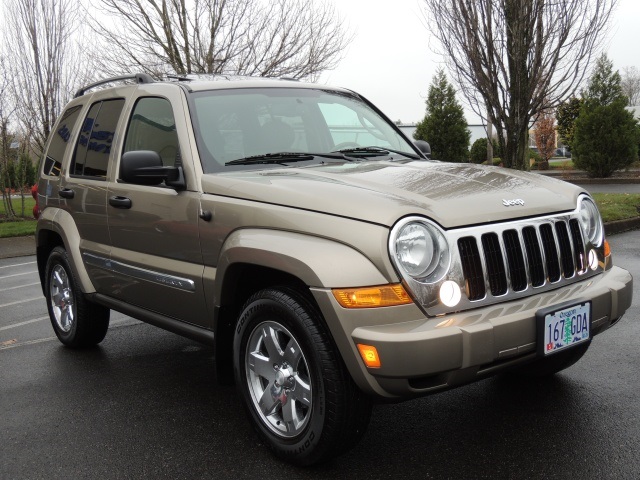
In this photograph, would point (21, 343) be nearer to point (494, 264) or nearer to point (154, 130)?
point (154, 130)

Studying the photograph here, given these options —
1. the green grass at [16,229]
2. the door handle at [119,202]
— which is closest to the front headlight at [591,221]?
the door handle at [119,202]

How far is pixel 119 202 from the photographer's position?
4.33 meters

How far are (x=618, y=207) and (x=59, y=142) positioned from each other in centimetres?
1055

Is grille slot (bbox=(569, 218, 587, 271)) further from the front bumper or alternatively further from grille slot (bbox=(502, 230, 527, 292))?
the front bumper

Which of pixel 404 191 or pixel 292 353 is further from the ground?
pixel 404 191

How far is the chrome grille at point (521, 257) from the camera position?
3.03 m

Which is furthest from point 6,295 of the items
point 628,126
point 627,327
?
point 628,126

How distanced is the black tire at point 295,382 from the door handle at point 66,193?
7.10 feet

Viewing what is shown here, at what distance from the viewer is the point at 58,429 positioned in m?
3.89

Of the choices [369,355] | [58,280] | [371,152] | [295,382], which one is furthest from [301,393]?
[58,280]

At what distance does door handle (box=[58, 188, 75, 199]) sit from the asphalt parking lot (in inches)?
48.6

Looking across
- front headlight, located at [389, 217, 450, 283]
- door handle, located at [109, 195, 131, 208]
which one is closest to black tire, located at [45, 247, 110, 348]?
door handle, located at [109, 195, 131, 208]

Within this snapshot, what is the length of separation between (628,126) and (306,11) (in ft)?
45.7

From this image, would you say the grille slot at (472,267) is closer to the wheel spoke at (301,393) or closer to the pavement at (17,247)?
the wheel spoke at (301,393)
